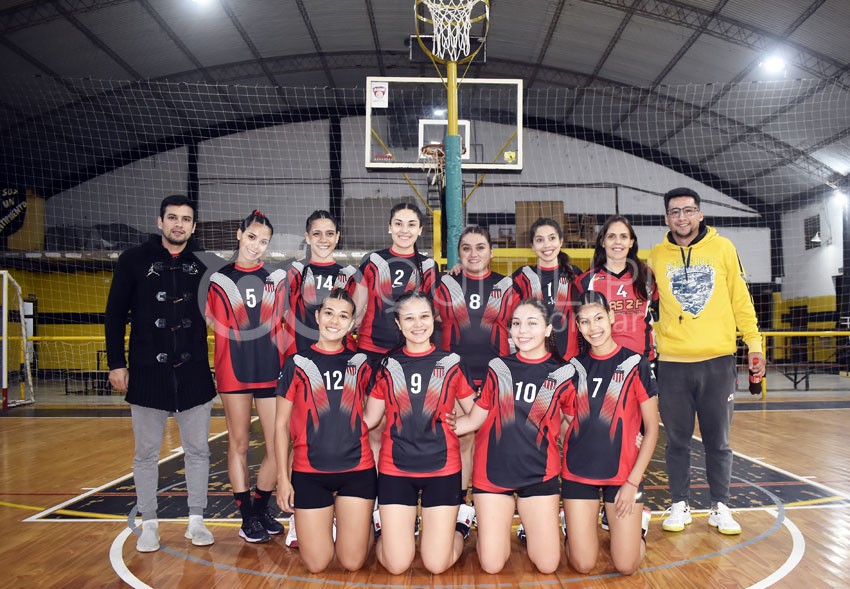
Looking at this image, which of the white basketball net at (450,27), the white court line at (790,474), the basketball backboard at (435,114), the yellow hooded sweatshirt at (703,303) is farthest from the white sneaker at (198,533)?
the basketball backboard at (435,114)

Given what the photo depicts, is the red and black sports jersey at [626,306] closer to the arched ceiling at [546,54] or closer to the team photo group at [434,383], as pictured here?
the team photo group at [434,383]

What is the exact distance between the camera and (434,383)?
2891 millimetres

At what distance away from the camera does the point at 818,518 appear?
11.5ft

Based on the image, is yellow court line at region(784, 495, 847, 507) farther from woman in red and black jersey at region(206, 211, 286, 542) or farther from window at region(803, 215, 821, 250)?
window at region(803, 215, 821, 250)

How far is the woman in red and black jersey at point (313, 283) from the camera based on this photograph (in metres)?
3.40

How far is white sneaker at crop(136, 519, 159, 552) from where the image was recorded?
3059 millimetres

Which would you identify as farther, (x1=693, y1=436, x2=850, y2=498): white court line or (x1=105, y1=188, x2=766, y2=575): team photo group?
(x1=693, y1=436, x2=850, y2=498): white court line

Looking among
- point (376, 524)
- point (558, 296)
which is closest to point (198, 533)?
point (376, 524)

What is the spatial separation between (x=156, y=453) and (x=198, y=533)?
0.48 m

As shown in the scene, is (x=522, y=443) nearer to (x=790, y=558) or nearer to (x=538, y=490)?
(x=538, y=490)

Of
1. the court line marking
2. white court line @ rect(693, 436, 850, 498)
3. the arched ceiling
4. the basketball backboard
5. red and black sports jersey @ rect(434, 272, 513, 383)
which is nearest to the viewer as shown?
the court line marking

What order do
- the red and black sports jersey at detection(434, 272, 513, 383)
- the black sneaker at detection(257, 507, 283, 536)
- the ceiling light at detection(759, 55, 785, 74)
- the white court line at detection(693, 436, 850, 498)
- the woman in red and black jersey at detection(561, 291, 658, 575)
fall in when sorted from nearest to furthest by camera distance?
1. the woman in red and black jersey at detection(561, 291, 658, 575)
2. the black sneaker at detection(257, 507, 283, 536)
3. the red and black sports jersey at detection(434, 272, 513, 383)
4. the white court line at detection(693, 436, 850, 498)
5. the ceiling light at detection(759, 55, 785, 74)

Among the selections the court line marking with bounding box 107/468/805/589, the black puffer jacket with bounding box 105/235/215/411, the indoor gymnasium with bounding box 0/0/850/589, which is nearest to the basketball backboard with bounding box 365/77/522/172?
the indoor gymnasium with bounding box 0/0/850/589

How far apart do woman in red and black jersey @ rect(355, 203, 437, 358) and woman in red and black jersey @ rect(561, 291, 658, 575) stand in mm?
987
